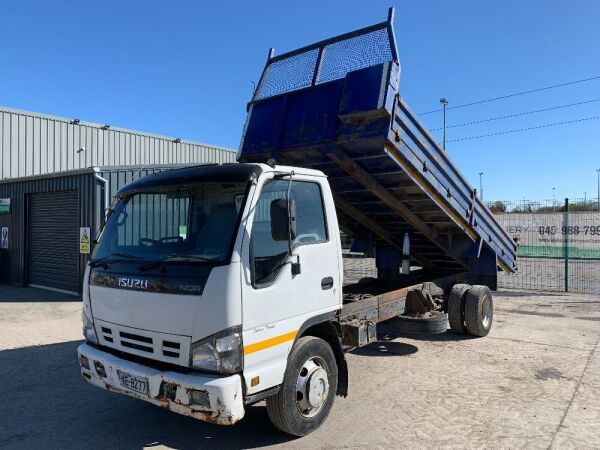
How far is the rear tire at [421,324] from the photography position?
638 centimetres

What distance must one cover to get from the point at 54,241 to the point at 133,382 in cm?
1208

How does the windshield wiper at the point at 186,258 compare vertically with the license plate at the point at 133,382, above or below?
above

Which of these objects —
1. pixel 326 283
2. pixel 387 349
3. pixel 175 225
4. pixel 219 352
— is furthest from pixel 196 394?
pixel 387 349

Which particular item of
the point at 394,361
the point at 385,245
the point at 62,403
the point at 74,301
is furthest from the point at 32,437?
the point at 74,301

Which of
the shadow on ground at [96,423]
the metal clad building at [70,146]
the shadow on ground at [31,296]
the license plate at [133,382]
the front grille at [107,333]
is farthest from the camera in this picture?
the metal clad building at [70,146]

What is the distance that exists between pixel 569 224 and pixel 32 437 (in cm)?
1428

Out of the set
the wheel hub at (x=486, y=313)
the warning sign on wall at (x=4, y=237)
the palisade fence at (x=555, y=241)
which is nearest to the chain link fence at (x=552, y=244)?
the palisade fence at (x=555, y=241)

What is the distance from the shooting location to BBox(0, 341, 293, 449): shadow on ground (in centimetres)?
421

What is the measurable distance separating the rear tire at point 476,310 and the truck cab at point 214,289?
3.82 meters

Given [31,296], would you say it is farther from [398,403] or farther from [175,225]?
A: [398,403]

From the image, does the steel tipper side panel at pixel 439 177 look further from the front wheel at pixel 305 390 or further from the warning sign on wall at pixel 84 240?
the warning sign on wall at pixel 84 240

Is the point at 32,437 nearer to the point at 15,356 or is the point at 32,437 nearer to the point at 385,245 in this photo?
the point at 15,356

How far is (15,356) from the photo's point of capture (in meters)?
7.00

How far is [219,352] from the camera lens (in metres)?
3.44
